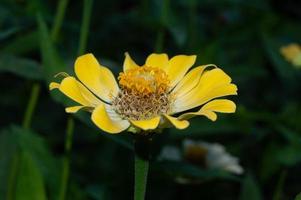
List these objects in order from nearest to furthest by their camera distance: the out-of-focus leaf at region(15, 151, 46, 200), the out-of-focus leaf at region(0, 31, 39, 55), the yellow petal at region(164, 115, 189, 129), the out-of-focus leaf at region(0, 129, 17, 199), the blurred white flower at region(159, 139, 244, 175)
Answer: the yellow petal at region(164, 115, 189, 129)
the out-of-focus leaf at region(15, 151, 46, 200)
the out-of-focus leaf at region(0, 129, 17, 199)
the out-of-focus leaf at region(0, 31, 39, 55)
the blurred white flower at region(159, 139, 244, 175)

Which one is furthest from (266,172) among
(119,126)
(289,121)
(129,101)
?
(119,126)

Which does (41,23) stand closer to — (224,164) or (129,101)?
(129,101)

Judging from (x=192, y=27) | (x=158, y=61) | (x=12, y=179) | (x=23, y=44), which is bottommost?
(x=12, y=179)

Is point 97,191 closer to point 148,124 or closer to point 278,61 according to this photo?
point 148,124

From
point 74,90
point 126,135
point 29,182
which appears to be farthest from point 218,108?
point 29,182

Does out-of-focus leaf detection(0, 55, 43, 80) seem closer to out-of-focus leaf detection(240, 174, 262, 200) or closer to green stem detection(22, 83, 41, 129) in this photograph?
green stem detection(22, 83, 41, 129)

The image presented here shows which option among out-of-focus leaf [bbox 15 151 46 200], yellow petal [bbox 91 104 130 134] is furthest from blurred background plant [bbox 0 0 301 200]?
yellow petal [bbox 91 104 130 134]

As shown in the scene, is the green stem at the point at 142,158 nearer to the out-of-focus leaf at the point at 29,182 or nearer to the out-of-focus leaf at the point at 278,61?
the out-of-focus leaf at the point at 29,182

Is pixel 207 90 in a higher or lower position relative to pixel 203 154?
lower
